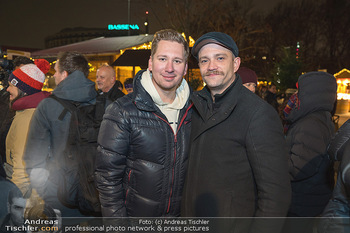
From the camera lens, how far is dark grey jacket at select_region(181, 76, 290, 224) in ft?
6.15

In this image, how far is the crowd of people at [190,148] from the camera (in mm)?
1921

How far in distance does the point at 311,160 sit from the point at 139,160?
1.78m

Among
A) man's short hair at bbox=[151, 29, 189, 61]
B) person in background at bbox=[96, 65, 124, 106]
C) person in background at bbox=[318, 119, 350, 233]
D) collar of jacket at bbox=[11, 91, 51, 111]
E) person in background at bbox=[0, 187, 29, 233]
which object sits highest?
man's short hair at bbox=[151, 29, 189, 61]

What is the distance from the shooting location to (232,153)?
1976 millimetres

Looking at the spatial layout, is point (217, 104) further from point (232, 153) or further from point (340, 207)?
point (340, 207)

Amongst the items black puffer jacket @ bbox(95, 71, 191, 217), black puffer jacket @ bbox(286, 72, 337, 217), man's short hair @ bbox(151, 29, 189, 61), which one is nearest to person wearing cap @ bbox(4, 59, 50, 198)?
black puffer jacket @ bbox(95, 71, 191, 217)

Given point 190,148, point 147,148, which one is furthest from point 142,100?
point 190,148

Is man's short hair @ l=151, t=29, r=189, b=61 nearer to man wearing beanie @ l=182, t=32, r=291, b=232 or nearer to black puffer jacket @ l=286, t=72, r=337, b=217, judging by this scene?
man wearing beanie @ l=182, t=32, r=291, b=232

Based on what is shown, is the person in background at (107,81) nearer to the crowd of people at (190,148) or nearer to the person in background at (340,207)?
the crowd of people at (190,148)

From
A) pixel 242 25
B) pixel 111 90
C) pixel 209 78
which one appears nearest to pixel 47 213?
pixel 209 78

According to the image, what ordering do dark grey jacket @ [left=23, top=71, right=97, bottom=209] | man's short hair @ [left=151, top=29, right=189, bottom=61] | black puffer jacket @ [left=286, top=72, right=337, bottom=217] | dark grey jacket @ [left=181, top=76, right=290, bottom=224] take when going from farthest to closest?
1. black puffer jacket @ [left=286, top=72, right=337, bottom=217]
2. dark grey jacket @ [left=23, top=71, right=97, bottom=209]
3. man's short hair @ [left=151, top=29, right=189, bottom=61]
4. dark grey jacket @ [left=181, top=76, right=290, bottom=224]

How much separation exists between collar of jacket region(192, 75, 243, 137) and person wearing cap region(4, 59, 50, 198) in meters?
1.81

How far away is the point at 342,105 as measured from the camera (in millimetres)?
21672

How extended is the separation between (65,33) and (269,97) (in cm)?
10301
